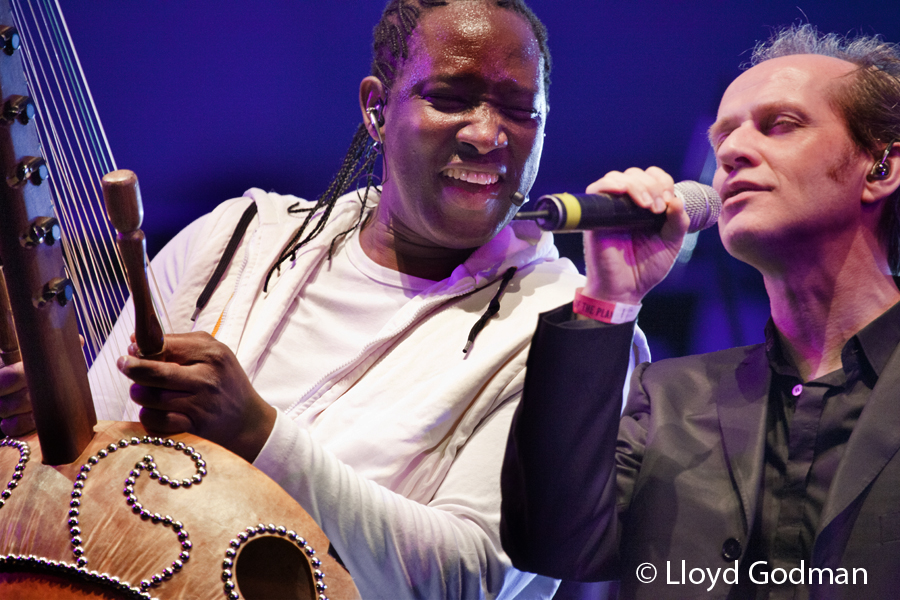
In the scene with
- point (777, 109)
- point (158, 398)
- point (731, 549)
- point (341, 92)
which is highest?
point (341, 92)

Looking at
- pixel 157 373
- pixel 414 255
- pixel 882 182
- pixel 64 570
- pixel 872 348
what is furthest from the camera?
pixel 414 255

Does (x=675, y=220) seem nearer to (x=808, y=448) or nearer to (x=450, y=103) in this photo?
(x=808, y=448)

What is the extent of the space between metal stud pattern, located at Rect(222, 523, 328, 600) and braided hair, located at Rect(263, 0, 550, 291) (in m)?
0.99

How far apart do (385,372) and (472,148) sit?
53cm

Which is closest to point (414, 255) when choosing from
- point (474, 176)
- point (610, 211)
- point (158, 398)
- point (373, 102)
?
point (474, 176)

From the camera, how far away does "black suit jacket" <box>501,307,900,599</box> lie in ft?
4.29

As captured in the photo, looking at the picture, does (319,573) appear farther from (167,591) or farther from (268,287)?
(268,287)

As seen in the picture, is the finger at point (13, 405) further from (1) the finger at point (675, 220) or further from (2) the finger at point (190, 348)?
(1) the finger at point (675, 220)

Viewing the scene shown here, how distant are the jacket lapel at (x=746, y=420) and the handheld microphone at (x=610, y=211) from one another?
0.38m

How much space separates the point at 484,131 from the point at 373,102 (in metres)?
0.44

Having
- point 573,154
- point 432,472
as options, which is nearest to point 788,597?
point 432,472

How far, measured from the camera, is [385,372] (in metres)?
1.71

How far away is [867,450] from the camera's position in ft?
4.38

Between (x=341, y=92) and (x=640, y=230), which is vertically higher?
(x=341, y=92)
